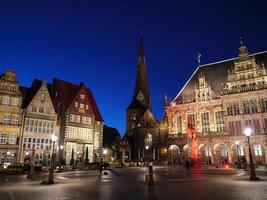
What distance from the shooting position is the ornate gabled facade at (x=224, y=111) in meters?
41.9

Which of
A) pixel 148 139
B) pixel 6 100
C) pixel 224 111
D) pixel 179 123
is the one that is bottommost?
pixel 148 139

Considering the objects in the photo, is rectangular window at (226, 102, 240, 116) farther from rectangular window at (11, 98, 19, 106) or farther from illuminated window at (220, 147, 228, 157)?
rectangular window at (11, 98, 19, 106)

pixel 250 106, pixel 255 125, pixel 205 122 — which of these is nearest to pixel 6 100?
pixel 205 122

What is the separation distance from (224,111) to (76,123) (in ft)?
95.5

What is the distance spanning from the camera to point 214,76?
2099 inches

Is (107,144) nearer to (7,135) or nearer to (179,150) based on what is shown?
(179,150)

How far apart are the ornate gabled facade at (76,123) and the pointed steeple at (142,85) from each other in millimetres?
32936

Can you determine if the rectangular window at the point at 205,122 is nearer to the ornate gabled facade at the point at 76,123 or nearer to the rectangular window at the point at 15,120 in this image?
the ornate gabled facade at the point at 76,123

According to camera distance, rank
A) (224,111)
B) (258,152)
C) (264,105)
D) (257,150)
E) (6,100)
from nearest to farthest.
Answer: (6,100) → (258,152) → (257,150) → (264,105) → (224,111)

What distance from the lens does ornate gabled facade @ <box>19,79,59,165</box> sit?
39.4m

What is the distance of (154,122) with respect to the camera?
61.7 m

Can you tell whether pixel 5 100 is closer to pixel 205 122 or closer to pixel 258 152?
pixel 205 122

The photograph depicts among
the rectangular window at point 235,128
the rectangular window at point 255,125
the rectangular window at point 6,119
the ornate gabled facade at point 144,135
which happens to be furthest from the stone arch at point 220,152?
the rectangular window at point 6,119

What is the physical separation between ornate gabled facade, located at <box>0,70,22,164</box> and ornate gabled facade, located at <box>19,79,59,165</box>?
1.04 metres
